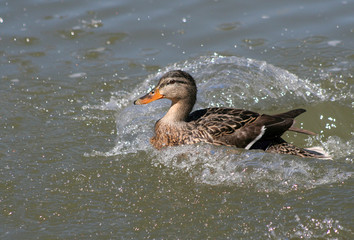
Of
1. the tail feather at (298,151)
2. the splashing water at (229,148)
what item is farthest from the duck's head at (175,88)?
the tail feather at (298,151)

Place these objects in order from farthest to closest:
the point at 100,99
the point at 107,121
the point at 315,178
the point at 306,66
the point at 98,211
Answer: the point at 306,66
the point at 100,99
the point at 107,121
the point at 315,178
the point at 98,211

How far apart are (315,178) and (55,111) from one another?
3.99 meters

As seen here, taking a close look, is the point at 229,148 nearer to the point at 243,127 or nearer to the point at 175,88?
the point at 243,127

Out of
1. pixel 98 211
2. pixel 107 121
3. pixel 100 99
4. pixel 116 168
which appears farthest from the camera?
pixel 100 99

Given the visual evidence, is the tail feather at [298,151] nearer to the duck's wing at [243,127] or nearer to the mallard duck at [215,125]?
the mallard duck at [215,125]

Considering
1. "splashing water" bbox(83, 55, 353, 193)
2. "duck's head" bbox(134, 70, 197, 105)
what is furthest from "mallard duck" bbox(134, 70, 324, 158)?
"splashing water" bbox(83, 55, 353, 193)

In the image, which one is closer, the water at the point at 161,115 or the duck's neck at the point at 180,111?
the water at the point at 161,115

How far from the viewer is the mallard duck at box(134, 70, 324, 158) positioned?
6.70m

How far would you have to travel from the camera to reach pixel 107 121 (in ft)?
25.9

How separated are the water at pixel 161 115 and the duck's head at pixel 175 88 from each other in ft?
2.22

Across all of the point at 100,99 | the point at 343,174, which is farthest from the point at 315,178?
the point at 100,99

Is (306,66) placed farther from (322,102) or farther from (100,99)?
(100,99)

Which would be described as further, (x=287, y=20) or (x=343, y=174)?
(x=287, y=20)

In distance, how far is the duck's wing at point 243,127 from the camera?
6.69 metres
